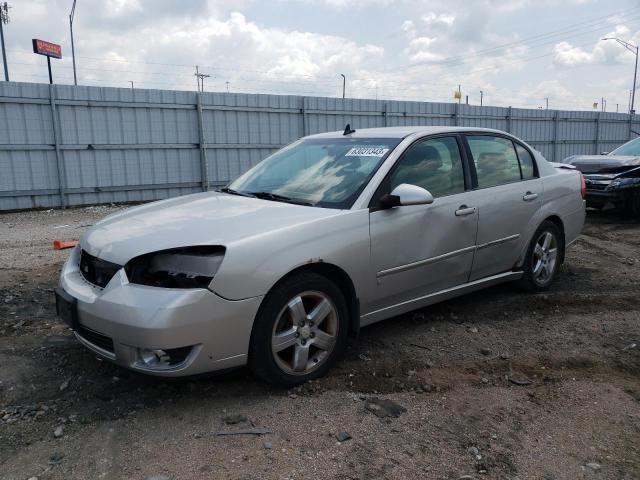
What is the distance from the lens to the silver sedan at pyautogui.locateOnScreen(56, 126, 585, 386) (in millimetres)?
2953

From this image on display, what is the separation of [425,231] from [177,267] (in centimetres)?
181

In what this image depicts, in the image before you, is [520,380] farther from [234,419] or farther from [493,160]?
[493,160]

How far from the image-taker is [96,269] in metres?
3.27

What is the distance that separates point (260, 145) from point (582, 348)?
10.7 m

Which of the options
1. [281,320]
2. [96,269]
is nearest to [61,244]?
[96,269]

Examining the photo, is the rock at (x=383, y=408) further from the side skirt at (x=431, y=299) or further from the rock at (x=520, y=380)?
the rock at (x=520, y=380)

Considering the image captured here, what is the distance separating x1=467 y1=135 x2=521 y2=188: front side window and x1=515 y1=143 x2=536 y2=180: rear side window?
7cm

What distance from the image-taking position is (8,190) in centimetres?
1108

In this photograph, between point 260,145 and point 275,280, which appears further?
point 260,145

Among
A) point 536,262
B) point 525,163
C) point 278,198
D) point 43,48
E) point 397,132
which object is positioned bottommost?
point 536,262

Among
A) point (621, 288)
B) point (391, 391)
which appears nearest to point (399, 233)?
point (391, 391)

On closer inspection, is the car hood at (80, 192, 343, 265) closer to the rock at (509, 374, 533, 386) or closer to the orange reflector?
the rock at (509, 374, 533, 386)

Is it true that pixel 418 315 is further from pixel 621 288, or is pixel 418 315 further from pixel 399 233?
pixel 621 288

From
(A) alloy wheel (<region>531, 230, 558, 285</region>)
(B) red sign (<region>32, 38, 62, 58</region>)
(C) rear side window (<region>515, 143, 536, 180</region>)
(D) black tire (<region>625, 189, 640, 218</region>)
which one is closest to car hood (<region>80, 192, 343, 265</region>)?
(C) rear side window (<region>515, 143, 536, 180</region>)
